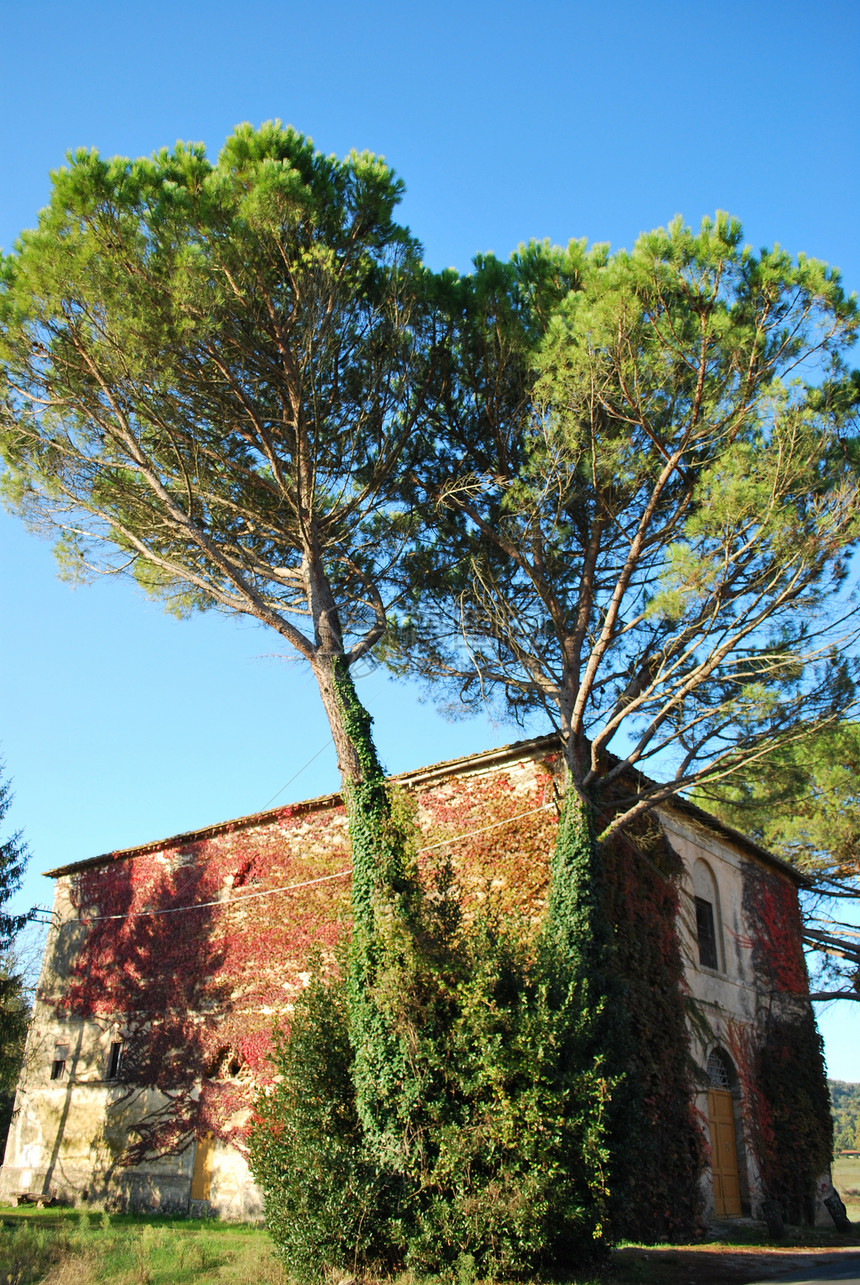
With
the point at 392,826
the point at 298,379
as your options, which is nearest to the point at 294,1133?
the point at 392,826

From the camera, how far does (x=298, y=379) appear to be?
10.5m

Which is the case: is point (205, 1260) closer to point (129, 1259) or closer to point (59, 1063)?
point (129, 1259)

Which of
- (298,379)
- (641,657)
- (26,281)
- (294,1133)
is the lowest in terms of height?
(294,1133)

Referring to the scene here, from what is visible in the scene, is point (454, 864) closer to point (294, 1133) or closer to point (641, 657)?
point (641, 657)

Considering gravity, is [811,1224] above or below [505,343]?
below

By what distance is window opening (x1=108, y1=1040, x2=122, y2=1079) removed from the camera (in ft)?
51.7

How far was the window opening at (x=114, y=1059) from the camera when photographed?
Answer: 15766mm

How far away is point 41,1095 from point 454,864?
10.3 m

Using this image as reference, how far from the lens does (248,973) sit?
47.5ft

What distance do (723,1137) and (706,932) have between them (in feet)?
9.57

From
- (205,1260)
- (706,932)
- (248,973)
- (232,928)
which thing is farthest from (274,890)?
(706,932)

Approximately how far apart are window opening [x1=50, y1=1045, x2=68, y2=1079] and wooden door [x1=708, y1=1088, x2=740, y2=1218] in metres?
11.4

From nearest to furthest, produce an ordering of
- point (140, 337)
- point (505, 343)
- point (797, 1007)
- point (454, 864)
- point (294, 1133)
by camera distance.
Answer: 1. point (294, 1133)
2. point (140, 337)
3. point (505, 343)
4. point (454, 864)
5. point (797, 1007)

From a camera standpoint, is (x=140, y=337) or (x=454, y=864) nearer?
(x=140, y=337)
